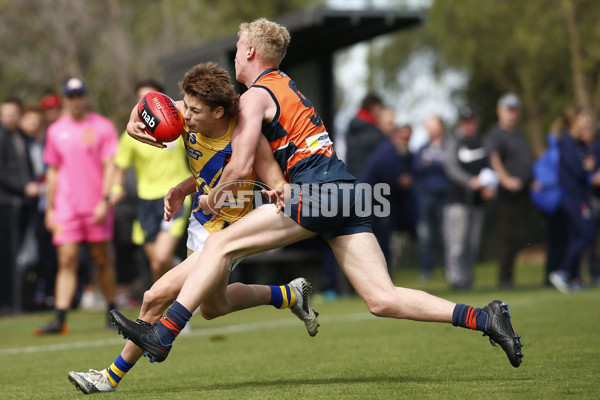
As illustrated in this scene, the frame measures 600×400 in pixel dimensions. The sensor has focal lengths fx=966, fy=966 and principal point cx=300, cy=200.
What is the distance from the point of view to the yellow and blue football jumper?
564 centimetres

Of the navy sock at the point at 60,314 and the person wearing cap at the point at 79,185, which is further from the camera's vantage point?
the person wearing cap at the point at 79,185

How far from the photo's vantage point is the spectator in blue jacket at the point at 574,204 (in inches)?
546

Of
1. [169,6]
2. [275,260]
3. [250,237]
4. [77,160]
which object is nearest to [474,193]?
[275,260]

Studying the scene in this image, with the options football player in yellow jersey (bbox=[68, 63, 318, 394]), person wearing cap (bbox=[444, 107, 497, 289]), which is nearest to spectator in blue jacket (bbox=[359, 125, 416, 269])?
person wearing cap (bbox=[444, 107, 497, 289])

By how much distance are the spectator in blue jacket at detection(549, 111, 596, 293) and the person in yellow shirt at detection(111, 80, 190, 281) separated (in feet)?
21.8

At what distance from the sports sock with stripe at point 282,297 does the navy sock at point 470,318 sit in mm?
1364

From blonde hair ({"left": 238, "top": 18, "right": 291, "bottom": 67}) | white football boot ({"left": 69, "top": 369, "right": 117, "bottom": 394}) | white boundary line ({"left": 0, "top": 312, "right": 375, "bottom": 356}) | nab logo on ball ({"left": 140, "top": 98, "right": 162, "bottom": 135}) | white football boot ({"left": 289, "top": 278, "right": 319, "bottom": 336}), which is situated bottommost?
white boundary line ({"left": 0, "top": 312, "right": 375, "bottom": 356})

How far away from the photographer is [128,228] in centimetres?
1420

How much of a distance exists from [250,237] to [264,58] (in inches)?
43.1

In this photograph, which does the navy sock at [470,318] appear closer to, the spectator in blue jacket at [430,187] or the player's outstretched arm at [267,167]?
the player's outstretched arm at [267,167]

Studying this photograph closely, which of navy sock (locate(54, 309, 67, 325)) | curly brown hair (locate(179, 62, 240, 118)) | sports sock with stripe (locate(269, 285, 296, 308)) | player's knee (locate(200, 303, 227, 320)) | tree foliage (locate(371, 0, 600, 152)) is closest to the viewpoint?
curly brown hair (locate(179, 62, 240, 118))

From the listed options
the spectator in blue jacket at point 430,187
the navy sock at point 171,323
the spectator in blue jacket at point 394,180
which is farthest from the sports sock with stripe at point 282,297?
the spectator in blue jacket at point 430,187

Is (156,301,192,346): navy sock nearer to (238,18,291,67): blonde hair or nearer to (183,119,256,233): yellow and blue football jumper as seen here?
(183,119,256,233): yellow and blue football jumper

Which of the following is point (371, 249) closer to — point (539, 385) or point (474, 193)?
point (539, 385)
